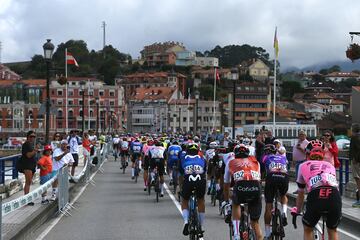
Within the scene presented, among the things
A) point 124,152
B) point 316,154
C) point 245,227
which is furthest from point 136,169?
point 316,154

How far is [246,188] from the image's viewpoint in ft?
29.6

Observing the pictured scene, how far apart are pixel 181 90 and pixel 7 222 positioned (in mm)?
174333

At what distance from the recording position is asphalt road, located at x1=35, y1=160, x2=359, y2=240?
11.9 m

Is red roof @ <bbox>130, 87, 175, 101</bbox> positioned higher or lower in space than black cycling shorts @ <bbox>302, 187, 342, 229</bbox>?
higher

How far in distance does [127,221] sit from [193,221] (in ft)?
12.5

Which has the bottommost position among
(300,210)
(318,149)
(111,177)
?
(111,177)

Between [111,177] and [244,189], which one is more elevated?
[244,189]

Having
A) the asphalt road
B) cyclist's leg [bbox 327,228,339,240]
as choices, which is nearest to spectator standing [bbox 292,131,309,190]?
the asphalt road

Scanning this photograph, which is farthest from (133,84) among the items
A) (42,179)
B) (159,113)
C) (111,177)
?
(42,179)

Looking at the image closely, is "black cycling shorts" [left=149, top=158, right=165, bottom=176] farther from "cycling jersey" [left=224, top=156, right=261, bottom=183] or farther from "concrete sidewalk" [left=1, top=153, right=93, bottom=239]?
"cycling jersey" [left=224, top=156, right=261, bottom=183]

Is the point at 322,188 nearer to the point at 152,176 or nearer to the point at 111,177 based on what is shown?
the point at 152,176

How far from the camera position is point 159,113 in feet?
488

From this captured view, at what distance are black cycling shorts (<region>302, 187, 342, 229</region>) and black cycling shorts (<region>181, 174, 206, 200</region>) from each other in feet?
11.5

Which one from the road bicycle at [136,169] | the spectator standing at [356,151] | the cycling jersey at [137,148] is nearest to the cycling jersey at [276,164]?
the spectator standing at [356,151]
